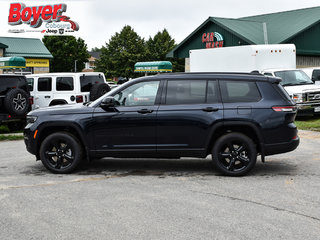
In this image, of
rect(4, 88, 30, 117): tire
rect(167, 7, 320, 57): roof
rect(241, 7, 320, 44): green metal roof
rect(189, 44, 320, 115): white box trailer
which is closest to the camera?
rect(4, 88, 30, 117): tire

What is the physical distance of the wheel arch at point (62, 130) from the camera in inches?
314

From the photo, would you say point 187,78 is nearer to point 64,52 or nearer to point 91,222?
point 91,222

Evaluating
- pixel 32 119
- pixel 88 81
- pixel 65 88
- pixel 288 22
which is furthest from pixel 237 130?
pixel 288 22

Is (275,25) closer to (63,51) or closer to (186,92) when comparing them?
(186,92)

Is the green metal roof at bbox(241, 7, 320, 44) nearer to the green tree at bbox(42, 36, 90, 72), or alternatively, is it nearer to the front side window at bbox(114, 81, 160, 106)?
the front side window at bbox(114, 81, 160, 106)

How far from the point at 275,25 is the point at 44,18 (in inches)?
934

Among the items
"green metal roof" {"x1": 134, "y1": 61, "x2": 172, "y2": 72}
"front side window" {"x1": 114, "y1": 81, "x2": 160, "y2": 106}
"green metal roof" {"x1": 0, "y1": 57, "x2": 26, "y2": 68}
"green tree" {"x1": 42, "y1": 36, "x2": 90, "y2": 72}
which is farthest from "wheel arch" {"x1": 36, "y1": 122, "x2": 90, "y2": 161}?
"green tree" {"x1": 42, "y1": 36, "x2": 90, "y2": 72}

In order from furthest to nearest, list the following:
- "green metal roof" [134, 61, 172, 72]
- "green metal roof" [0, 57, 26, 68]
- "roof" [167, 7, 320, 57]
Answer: "green metal roof" [134, 61, 172, 72] → "roof" [167, 7, 320, 57] → "green metal roof" [0, 57, 26, 68]

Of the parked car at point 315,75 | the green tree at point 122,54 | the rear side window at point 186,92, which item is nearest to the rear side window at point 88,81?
the rear side window at point 186,92

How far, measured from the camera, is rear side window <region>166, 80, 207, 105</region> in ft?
25.6

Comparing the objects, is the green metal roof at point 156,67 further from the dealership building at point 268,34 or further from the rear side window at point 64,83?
the rear side window at point 64,83

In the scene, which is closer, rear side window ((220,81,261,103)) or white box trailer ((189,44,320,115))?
rear side window ((220,81,261,103))

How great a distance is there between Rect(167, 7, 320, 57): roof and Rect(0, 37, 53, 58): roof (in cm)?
1889

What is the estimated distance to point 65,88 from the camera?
16.3 m
